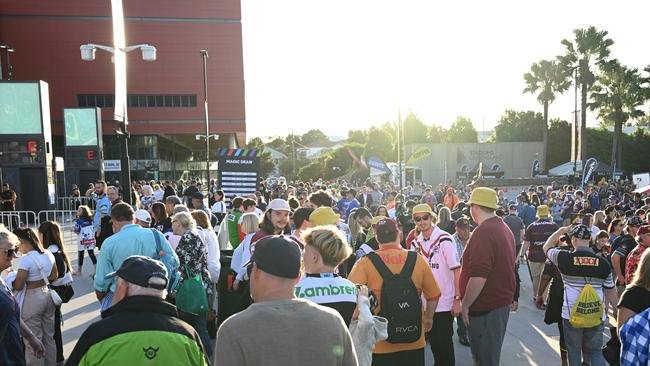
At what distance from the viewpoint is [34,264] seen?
568 centimetres

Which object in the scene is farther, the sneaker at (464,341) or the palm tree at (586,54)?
the palm tree at (586,54)

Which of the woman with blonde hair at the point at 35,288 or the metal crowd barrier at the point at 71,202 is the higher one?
the woman with blonde hair at the point at 35,288

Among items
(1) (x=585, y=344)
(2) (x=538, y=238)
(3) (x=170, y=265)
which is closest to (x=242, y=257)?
(3) (x=170, y=265)

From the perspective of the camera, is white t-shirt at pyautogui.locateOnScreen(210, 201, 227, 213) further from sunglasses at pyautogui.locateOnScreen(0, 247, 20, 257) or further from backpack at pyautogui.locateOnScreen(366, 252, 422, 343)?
backpack at pyautogui.locateOnScreen(366, 252, 422, 343)

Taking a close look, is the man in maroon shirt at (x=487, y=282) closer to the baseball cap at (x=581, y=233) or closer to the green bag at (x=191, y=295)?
the baseball cap at (x=581, y=233)

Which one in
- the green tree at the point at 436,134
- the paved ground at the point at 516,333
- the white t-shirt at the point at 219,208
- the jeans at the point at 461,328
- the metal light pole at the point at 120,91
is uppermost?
the green tree at the point at 436,134

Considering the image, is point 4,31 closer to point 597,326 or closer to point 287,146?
point 597,326

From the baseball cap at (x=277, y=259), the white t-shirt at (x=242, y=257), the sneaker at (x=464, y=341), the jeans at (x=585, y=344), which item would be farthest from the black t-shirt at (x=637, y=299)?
the white t-shirt at (x=242, y=257)

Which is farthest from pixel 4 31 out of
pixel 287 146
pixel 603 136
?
pixel 287 146

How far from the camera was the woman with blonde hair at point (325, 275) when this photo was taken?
3547 millimetres

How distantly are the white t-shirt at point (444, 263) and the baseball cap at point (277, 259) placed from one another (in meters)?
3.56

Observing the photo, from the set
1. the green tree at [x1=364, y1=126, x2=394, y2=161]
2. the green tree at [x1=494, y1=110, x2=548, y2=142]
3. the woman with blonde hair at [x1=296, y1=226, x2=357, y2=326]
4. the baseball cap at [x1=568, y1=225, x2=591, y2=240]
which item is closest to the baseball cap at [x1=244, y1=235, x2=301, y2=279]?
the woman with blonde hair at [x1=296, y1=226, x2=357, y2=326]

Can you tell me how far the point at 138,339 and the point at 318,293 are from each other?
4.38ft

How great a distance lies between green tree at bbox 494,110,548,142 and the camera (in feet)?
235
